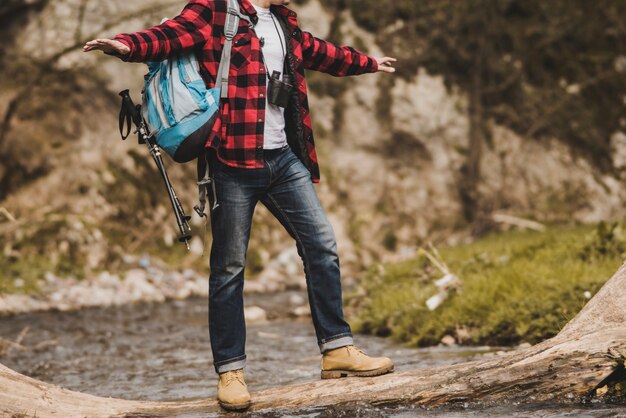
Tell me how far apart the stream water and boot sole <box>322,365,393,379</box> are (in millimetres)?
318

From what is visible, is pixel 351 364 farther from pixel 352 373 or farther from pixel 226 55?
pixel 226 55

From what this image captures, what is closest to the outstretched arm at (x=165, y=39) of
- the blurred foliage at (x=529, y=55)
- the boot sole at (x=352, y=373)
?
the boot sole at (x=352, y=373)

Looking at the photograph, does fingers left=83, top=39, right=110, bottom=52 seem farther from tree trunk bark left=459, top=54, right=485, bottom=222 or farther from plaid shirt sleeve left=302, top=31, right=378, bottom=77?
tree trunk bark left=459, top=54, right=485, bottom=222

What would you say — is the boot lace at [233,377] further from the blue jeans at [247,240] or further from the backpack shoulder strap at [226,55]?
the backpack shoulder strap at [226,55]

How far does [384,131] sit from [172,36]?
1085 centimetres

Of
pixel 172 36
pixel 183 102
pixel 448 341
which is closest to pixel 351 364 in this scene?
pixel 183 102

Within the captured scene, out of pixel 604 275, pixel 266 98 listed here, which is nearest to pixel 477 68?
pixel 604 275

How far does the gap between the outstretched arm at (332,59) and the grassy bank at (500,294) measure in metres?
2.16

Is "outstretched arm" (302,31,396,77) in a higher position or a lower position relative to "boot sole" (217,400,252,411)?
higher

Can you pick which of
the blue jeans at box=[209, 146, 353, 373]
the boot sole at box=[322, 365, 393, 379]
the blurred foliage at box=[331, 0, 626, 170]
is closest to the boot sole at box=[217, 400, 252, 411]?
the blue jeans at box=[209, 146, 353, 373]

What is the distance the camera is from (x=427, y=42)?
15047 mm

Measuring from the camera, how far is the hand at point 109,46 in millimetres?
3631

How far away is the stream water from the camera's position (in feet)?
16.4

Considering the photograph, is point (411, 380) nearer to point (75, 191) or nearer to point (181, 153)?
point (181, 153)
